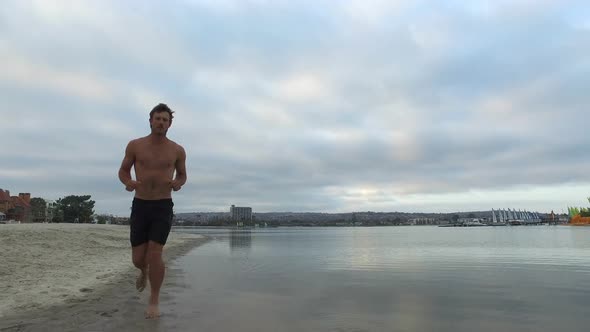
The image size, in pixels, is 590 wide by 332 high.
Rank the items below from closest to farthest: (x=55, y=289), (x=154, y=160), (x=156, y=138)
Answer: (x=154, y=160) → (x=156, y=138) → (x=55, y=289)

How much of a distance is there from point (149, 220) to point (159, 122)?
3.68 ft

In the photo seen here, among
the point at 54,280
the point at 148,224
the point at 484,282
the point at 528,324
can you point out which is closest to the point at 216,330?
the point at 148,224

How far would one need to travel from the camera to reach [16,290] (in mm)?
6496

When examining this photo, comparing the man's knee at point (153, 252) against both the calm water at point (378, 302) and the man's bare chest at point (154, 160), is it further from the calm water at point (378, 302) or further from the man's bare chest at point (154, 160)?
the man's bare chest at point (154, 160)

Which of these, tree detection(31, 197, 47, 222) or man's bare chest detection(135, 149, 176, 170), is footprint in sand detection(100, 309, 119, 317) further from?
tree detection(31, 197, 47, 222)

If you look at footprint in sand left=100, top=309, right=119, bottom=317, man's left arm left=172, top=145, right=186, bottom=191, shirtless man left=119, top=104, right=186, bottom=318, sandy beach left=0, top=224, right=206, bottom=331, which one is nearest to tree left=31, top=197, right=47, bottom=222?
sandy beach left=0, top=224, right=206, bottom=331

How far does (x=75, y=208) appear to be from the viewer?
89000mm

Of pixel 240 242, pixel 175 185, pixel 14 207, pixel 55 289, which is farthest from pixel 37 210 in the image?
pixel 175 185

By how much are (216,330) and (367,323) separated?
178 centimetres

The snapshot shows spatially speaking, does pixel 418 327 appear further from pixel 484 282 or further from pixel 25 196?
pixel 25 196

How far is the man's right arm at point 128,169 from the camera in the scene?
15.4ft

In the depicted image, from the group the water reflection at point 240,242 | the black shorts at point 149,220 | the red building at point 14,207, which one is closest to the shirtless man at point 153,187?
the black shorts at point 149,220

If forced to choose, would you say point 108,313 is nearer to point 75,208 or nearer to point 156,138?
point 156,138

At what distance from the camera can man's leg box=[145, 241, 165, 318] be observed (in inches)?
190
